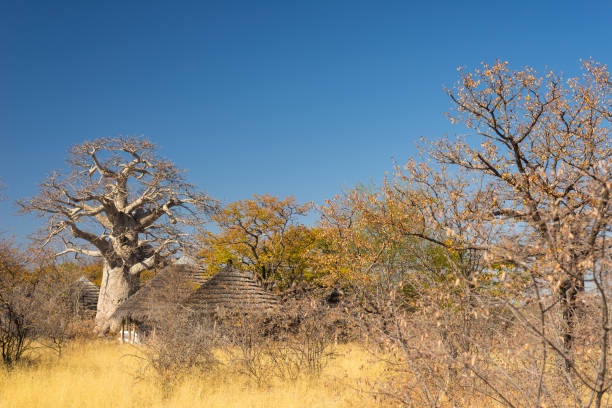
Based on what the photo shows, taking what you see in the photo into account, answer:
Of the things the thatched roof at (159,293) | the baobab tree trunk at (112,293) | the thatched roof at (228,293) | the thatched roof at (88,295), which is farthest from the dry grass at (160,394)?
the thatched roof at (88,295)

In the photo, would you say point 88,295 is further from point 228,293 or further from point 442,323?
point 442,323

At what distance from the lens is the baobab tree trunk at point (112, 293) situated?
24.8 meters

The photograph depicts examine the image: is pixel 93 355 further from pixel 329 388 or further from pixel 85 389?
pixel 329 388

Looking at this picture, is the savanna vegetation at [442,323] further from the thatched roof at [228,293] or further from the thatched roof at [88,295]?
the thatched roof at [88,295]

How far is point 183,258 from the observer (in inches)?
1184

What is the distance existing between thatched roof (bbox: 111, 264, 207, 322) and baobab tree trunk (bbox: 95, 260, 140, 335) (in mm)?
838

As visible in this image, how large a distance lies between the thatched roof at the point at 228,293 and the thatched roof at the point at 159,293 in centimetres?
157

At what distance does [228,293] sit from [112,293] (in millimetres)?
9602

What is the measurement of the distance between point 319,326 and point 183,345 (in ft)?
9.97

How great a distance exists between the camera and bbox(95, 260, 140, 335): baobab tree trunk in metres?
24.8

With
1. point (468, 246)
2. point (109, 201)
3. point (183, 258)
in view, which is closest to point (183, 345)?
point (468, 246)

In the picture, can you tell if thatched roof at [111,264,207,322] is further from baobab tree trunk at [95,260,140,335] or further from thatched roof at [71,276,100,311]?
thatched roof at [71,276,100,311]

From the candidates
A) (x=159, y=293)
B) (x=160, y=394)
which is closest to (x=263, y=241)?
(x=159, y=293)

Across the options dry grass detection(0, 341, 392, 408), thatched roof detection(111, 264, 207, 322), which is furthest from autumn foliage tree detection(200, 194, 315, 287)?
dry grass detection(0, 341, 392, 408)
